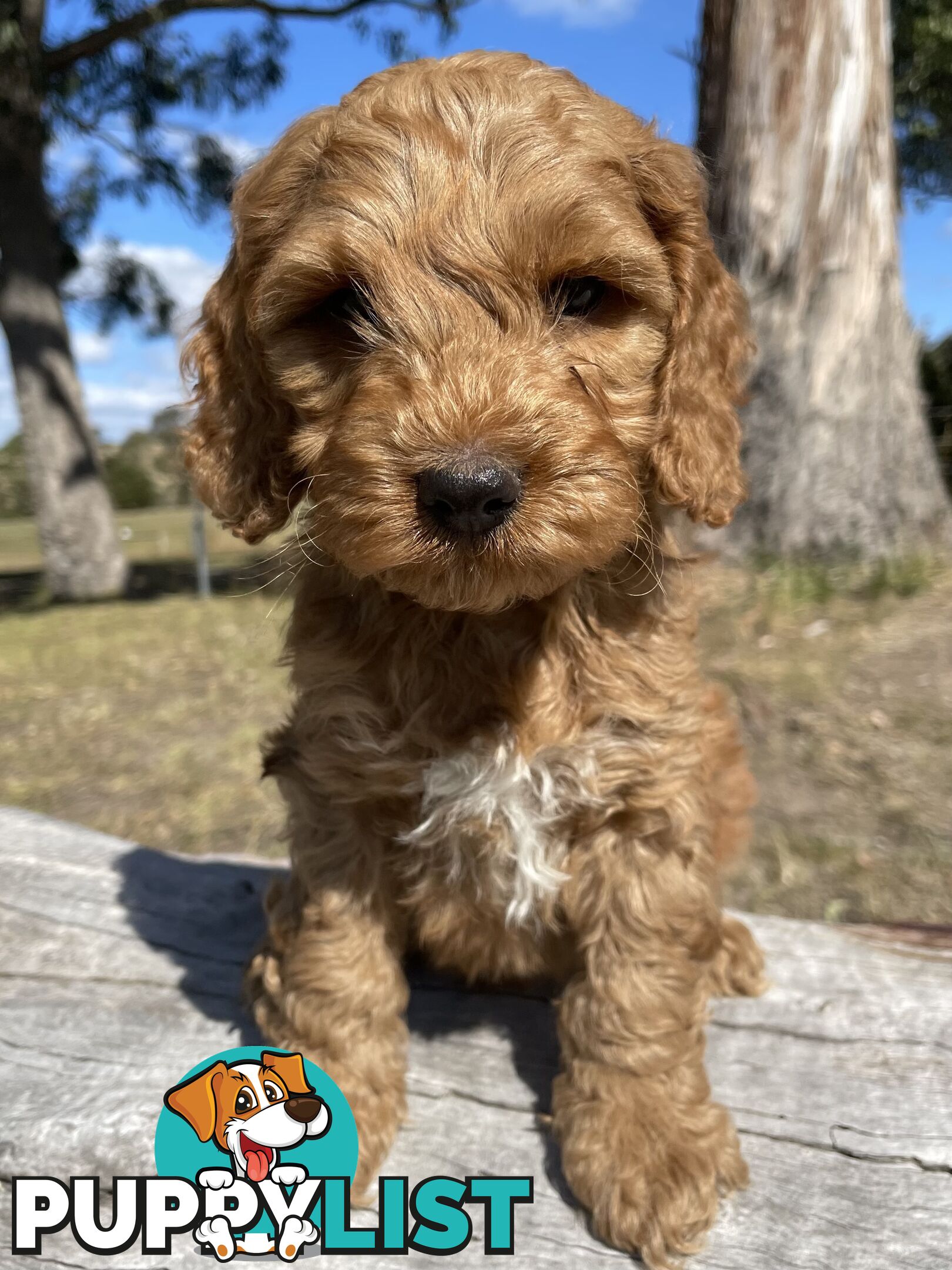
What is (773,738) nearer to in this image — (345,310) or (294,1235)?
(294,1235)

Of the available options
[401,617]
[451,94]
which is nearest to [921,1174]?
[401,617]

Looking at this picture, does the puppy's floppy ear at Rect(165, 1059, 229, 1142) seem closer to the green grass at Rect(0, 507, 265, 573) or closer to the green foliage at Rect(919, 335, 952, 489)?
the green grass at Rect(0, 507, 265, 573)

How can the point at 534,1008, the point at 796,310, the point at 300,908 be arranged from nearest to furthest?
the point at 300,908 → the point at 534,1008 → the point at 796,310

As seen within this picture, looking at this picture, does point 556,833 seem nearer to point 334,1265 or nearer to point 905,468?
point 334,1265

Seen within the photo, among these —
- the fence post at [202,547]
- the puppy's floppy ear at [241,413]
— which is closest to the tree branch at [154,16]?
the fence post at [202,547]

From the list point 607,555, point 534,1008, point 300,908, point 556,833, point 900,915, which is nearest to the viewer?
point 607,555

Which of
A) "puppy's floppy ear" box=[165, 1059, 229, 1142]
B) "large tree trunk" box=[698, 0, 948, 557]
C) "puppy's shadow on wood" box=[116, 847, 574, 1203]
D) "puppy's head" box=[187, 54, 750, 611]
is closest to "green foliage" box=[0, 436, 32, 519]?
"large tree trunk" box=[698, 0, 948, 557]

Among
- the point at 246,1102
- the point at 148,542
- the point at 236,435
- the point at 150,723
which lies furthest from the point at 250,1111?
the point at 148,542
